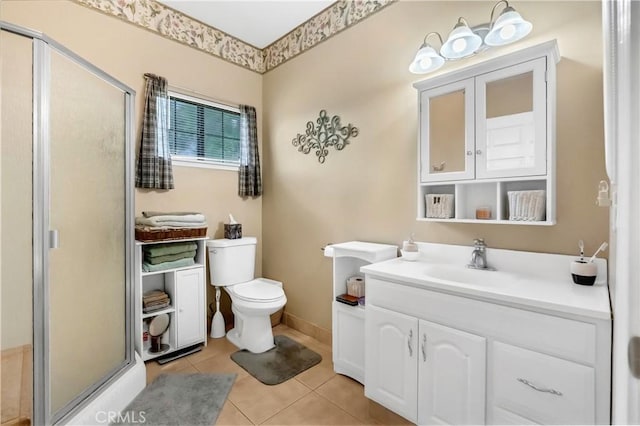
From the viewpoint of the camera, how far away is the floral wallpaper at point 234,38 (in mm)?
2229

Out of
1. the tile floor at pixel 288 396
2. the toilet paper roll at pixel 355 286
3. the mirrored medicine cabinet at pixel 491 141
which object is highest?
the mirrored medicine cabinet at pixel 491 141

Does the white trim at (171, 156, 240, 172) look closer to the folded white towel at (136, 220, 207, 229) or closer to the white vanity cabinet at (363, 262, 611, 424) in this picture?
the folded white towel at (136, 220, 207, 229)

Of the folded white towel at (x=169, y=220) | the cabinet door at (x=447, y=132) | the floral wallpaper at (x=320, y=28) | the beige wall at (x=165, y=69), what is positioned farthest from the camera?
the floral wallpaper at (x=320, y=28)

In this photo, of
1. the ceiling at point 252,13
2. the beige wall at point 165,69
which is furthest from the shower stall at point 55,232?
the ceiling at point 252,13

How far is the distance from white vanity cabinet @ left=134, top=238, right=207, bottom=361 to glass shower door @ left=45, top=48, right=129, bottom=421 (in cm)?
21

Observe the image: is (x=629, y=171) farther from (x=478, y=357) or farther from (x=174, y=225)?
(x=174, y=225)

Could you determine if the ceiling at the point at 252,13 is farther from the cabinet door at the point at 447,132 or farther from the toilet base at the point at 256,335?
the toilet base at the point at 256,335

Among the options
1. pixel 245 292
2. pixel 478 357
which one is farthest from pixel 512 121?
pixel 245 292

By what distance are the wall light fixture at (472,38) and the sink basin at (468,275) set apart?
1152 mm

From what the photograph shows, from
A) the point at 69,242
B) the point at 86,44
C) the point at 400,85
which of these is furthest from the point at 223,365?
the point at 86,44

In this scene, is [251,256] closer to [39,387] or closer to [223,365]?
[223,365]

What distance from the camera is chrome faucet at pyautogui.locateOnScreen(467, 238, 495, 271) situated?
5.20ft

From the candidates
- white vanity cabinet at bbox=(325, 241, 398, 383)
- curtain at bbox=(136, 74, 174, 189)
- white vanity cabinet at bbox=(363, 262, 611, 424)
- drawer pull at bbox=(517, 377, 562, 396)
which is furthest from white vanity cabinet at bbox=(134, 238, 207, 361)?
drawer pull at bbox=(517, 377, 562, 396)

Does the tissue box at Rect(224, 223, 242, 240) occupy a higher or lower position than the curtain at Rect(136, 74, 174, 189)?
lower
